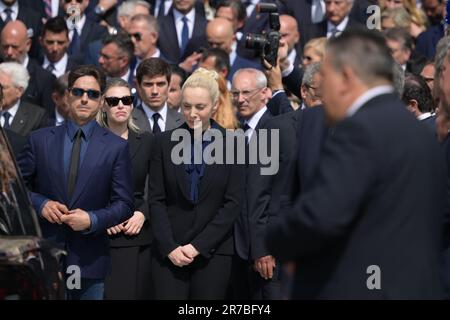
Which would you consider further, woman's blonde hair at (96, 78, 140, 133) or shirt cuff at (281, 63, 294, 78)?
shirt cuff at (281, 63, 294, 78)

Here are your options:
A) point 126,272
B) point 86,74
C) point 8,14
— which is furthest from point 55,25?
point 126,272

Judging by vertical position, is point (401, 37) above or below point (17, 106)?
above

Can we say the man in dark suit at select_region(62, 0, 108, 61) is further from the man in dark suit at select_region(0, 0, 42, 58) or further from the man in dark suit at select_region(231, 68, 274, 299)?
the man in dark suit at select_region(231, 68, 274, 299)

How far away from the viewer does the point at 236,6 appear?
13.4 meters

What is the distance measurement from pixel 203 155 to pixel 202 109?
347 mm

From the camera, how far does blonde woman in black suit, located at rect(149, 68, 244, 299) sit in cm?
823

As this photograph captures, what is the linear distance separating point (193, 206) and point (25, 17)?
562 cm

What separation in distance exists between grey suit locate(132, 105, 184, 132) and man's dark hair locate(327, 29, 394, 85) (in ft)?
16.0

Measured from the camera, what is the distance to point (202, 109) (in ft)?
27.7

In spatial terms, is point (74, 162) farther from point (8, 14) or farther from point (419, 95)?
point (8, 14)

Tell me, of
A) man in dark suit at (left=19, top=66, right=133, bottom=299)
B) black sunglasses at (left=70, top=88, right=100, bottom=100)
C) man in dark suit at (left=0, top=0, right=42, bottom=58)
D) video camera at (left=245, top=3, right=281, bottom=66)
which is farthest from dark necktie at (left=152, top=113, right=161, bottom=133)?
man in dark suit at (left=0, top=0, right=42, bottom=58)
